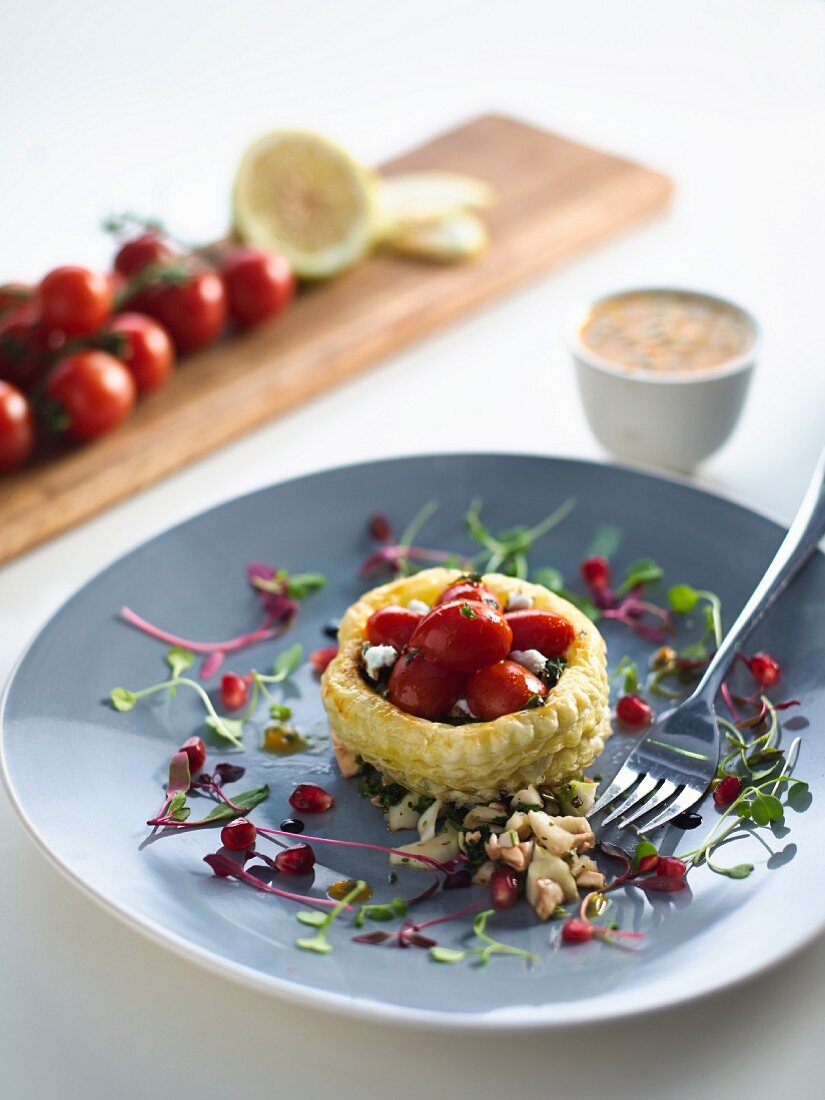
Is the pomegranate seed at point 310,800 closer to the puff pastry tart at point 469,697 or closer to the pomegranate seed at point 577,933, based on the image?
the puff pastry tart at point 469,697

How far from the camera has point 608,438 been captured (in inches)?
149

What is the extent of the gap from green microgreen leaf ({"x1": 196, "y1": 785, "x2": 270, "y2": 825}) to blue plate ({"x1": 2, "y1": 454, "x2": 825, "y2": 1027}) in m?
0.03

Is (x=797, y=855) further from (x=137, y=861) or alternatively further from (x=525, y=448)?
(x=525, y=448)

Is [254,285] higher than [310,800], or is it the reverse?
[254,285]

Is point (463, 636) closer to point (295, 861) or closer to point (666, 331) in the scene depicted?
point (295, 861)

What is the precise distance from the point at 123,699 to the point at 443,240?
2.54 metres

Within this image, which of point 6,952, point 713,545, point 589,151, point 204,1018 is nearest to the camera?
point 204,1018

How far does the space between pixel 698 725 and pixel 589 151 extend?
343 cm

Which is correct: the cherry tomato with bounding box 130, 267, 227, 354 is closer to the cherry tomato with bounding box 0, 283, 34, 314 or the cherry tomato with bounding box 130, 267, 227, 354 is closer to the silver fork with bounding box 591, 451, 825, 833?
the cherry tomato with bounding box 0, 283, 34, 314

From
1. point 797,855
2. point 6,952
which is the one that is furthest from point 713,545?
point 6,952

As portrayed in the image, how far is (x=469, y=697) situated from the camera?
252 centimetres

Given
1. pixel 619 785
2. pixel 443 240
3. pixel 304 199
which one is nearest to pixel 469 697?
pixel 619 785

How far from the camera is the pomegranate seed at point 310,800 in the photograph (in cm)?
255

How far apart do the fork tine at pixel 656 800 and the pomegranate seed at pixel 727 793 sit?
0.27ft
